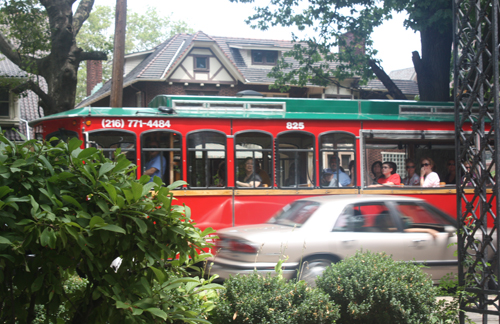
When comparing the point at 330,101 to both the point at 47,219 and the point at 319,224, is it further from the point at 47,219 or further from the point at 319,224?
the point at 47,219

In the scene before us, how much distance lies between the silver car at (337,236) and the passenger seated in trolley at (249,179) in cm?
224

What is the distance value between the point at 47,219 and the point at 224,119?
24.6 feet

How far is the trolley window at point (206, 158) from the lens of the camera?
9797 mm

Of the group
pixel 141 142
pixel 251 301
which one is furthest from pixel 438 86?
pixel 251 301

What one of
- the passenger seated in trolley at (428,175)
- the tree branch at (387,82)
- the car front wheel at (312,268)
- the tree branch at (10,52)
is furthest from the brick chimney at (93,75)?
the car front wheel at (312,268)

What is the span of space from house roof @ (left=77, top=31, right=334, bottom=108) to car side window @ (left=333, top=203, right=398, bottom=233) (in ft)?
66.5

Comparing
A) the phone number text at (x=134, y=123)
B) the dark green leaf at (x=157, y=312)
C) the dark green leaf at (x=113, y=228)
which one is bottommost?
the dark green leaf at (x=157, y=312)

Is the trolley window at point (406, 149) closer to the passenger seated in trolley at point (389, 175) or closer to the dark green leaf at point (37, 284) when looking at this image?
the passenger seated in trolley at point (389, 175)

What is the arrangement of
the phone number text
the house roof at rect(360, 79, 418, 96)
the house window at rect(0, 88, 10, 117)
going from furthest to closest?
the house roof at rect(360, 79, 418, 96) → the house window at rect(0, 88, 10, 117) → the phone number text

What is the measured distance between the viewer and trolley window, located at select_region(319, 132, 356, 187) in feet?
34.2

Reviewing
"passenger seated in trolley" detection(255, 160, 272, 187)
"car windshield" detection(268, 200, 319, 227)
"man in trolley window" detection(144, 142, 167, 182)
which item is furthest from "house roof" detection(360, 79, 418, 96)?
"car windshield" detection(268, 200, 319, 227)

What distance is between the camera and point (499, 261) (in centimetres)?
501

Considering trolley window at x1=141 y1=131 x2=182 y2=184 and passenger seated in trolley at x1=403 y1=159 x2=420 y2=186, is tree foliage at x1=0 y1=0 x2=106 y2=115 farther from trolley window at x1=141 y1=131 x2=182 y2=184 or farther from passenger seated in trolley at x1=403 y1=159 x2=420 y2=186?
passenger seated in trolley at x1=403 y1=159 x2=420 y2=186

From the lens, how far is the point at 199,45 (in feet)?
96.7
